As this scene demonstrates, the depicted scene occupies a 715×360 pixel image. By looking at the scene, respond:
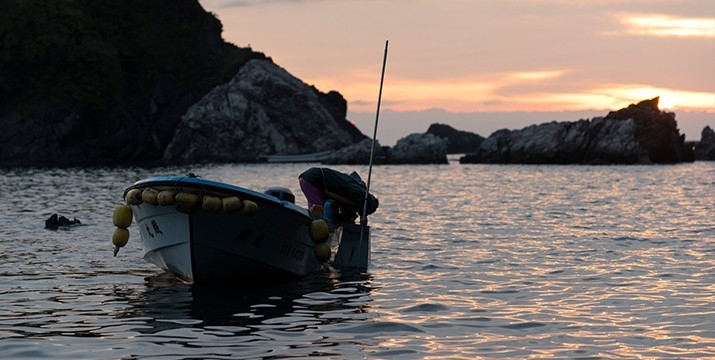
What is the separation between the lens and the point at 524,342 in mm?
12805

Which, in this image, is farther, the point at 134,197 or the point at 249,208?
the point at 134,197

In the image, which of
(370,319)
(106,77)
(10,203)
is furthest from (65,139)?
(370,319)

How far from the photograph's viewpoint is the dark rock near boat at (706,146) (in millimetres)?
150387

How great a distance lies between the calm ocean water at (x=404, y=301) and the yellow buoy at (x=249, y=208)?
4.61 ft

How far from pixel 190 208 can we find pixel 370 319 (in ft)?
12.6

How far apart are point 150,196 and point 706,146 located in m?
149

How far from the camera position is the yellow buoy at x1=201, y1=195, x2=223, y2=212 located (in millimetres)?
16406

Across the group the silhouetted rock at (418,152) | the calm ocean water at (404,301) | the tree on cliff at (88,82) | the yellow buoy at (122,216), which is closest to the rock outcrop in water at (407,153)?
the silhouetted rock at (418,152)

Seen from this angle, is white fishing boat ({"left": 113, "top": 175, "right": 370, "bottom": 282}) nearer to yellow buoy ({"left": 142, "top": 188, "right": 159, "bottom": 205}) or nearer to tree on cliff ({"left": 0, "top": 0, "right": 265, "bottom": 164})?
yellow buoy ({"left": 142, "top": 188, "right": 159, "bottom": 205})

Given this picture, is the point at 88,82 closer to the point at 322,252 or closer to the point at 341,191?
the point at 341,191

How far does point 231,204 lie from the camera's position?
16.5m

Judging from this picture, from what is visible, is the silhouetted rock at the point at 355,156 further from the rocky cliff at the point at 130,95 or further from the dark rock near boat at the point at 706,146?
the dark rock near boat at the point at 706,146

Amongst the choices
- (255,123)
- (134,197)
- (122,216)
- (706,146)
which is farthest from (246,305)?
(706,146)

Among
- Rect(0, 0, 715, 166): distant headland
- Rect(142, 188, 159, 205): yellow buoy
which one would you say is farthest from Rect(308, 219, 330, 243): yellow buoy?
Rect(0, 0, 715, 166): distant headland
